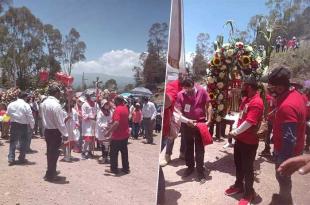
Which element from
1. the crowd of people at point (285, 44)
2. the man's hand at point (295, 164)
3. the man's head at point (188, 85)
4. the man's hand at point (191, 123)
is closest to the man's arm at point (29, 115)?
the man's hand at point (295, 164)

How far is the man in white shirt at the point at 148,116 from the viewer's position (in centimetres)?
160

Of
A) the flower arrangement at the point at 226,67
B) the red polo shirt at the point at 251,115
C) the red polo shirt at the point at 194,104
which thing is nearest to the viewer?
the red polo shirt at the point at 251,115

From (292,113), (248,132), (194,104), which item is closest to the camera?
(292,113)

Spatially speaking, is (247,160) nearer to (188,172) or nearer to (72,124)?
(188,172)

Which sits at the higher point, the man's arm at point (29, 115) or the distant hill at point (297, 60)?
the distant hill at point (297, 60)

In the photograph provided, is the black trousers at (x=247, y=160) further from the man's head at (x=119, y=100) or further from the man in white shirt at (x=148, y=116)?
the man's head at (x=119, y=100)

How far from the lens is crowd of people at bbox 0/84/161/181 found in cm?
154

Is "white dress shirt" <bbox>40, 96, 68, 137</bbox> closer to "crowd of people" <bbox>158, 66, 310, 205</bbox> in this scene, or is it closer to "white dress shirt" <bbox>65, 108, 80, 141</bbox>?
"white dress shirt" <bbox>65, 108, 80, 141</bbox>

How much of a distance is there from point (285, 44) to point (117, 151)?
21.6ft

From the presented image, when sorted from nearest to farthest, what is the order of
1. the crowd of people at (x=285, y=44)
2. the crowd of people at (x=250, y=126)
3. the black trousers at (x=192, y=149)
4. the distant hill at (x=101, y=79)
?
the distant hill at (x=101, y=79) < the crowd of people at (x=250, y=126) < the black trousers at (x=192, y=149) < the crowd of people at (x=285, y=44)

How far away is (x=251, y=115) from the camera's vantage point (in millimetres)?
3768

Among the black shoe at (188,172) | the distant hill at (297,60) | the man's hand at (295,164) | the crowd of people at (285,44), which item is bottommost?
the black shoe at (188,172)

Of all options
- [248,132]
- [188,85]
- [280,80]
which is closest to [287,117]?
[280,80]

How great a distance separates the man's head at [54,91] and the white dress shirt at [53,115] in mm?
20
